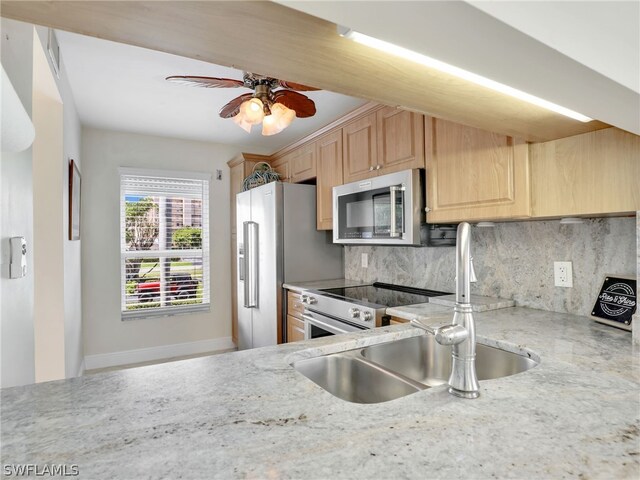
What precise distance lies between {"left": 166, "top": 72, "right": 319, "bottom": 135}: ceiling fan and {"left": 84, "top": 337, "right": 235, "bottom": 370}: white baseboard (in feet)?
9.47

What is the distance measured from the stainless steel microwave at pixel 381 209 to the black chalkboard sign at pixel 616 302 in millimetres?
882

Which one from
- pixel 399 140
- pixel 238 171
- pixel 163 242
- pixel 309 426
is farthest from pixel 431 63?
pixel 163 242

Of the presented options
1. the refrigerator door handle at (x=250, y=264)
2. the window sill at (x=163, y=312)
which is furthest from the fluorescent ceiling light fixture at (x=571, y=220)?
the window sill at (x=163, y=312)

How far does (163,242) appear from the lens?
399 centimetres

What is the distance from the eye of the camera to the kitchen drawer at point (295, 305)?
9.29ft

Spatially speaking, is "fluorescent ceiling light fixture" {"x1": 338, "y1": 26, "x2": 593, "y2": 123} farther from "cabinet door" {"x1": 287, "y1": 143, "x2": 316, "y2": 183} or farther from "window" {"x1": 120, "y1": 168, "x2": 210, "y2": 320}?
"window" {"x1": 120, "y1": 168, "x2": 210, "y2": 320}

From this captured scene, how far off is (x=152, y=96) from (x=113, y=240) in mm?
1706

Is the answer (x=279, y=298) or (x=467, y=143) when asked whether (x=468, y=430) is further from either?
(x=279, y=298)

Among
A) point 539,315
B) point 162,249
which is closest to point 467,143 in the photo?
point 539,315

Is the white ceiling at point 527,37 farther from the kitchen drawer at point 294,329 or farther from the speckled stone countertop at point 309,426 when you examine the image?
the kitchen drawer at point 294,329

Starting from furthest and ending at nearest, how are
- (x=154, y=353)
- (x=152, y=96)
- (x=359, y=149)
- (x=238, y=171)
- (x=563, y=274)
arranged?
(x=238, y=171) < (x=154, y=353) < (x=152, y=96) < (x=359, y=149) < (x=563, y=274)

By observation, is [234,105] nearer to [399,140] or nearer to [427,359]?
[399,140]

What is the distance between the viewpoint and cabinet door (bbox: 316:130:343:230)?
9.33 ft

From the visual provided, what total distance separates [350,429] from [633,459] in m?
0.48
